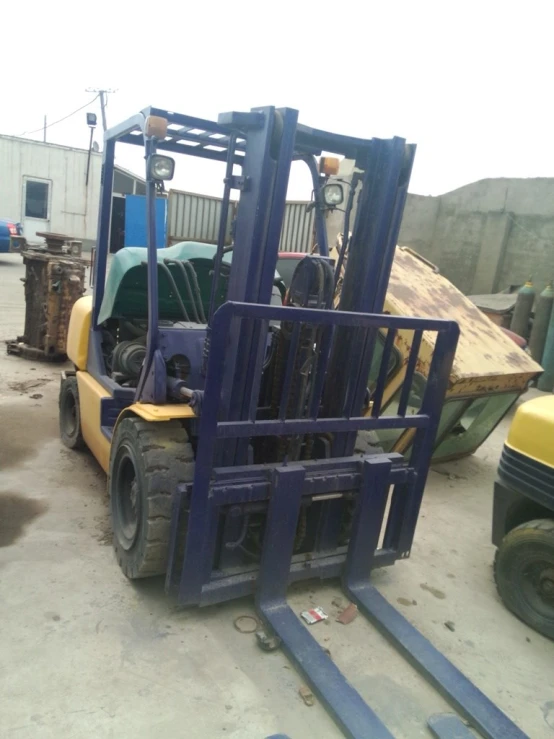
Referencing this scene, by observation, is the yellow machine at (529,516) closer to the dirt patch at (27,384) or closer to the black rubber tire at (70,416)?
the black rubber tire at (70,416)

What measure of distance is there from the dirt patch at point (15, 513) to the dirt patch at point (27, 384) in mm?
2815

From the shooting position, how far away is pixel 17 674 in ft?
8.34

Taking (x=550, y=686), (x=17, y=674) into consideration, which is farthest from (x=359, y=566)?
(x=17, y=674)

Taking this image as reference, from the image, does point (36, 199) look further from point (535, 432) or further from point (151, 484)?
point (535, 432)

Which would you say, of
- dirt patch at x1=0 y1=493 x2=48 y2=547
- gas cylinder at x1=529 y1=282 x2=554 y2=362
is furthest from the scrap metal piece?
gas cylinder at x1=529 y1=282 x2=554 y2=362

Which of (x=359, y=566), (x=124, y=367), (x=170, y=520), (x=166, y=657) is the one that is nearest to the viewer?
(x=166, y=657)

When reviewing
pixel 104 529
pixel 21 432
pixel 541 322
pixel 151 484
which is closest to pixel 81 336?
pixel 21 432

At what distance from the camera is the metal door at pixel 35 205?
21.0m

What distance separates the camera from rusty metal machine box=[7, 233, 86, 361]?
25.3 ft

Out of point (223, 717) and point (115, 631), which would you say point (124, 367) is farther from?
point (223, 717)

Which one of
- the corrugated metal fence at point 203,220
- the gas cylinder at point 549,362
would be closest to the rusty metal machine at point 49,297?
the corrugated metal fence at point 203,220

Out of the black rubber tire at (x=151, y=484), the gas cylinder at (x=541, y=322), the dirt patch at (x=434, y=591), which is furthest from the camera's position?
the gas cylinder at (x=541, y=322)

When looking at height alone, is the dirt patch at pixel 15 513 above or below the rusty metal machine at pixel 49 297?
below

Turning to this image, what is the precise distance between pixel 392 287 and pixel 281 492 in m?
2.89
